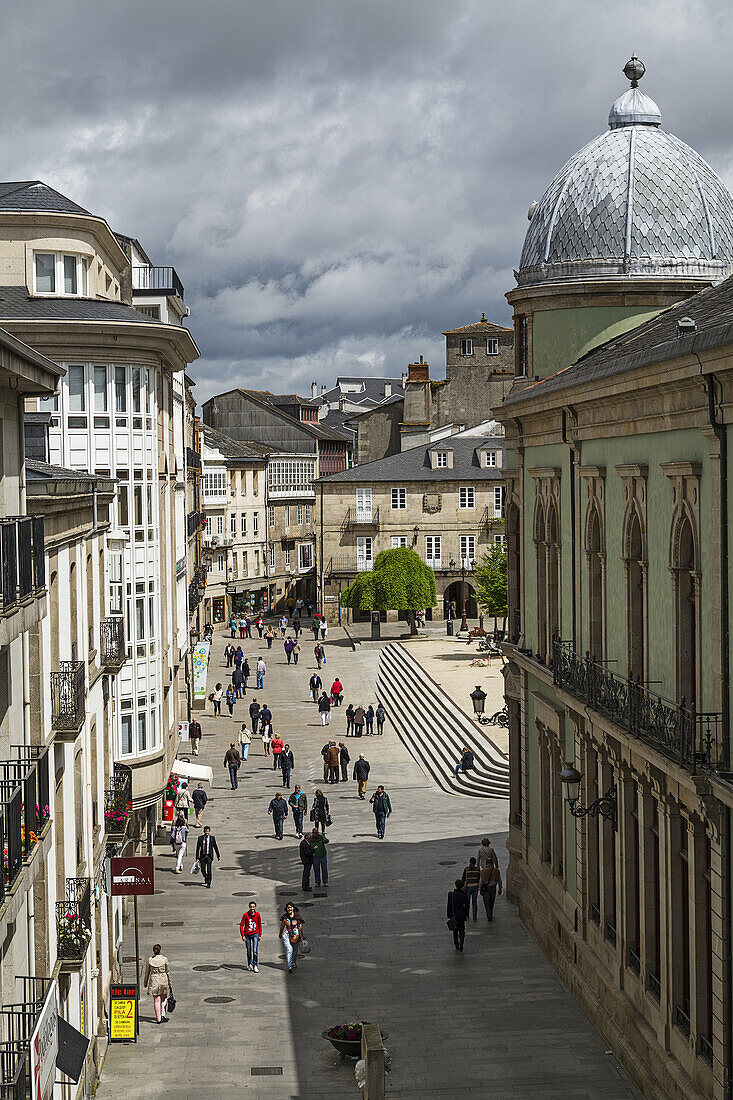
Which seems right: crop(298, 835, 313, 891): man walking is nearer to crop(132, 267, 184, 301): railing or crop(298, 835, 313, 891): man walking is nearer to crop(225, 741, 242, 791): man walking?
crop(225, 741, 242, 791): man walking

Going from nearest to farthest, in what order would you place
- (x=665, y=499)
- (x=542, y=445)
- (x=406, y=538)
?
(x=665, y=499) < (x=542, y=445) < (x=406, y=538)

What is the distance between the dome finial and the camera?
29516 mm

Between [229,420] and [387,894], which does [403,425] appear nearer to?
[229,420]

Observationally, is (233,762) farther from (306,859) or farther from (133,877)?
(133,877)

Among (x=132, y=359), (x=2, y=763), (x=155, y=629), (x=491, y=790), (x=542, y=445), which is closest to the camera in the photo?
(x=2, y=763)

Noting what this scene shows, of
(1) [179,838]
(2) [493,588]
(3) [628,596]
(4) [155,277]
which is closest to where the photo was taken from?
(3) [628,596]

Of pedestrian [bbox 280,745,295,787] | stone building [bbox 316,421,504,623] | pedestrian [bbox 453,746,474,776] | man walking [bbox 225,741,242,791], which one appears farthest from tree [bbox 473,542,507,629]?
man walking [bbox 225,741,242,791]

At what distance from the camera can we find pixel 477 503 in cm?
9088

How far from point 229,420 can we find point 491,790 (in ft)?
243

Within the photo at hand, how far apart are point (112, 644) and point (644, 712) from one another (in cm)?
1095

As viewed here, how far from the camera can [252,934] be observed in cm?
2758

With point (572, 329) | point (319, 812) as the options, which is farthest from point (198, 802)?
point (572, 329)

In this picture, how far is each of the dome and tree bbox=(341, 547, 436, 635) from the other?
52.5m

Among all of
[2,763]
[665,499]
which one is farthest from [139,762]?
[2,763]
